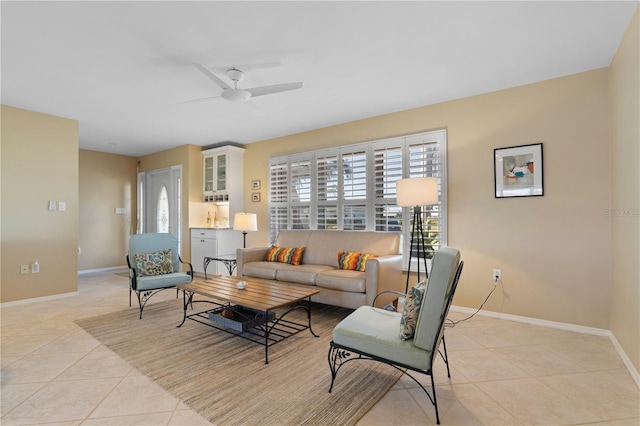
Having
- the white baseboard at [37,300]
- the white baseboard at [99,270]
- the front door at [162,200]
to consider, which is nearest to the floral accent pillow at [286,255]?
the front door at [162,200]

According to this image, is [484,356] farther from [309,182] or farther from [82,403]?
[309,182]

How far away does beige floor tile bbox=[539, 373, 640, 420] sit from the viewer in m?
1.85

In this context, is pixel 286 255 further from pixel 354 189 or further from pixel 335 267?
pixel 354 189

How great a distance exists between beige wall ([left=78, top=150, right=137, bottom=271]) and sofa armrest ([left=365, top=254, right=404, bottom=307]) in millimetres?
6423

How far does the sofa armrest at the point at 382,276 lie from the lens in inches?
129

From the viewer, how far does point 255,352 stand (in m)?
2.67

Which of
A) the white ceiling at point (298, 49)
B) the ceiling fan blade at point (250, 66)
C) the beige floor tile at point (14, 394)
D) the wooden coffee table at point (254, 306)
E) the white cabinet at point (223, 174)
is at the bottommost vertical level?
the beige floor tile at point (14, 394)

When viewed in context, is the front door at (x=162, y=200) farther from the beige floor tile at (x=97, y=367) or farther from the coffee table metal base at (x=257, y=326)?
the beige floor tile at (x=97, y=367)

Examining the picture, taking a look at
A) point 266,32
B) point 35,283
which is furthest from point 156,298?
point 266,32

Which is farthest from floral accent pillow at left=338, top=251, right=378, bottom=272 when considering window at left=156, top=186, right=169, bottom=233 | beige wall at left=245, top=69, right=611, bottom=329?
window at left=156, top=186, right=169, bottom=233

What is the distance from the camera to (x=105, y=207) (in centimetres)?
698

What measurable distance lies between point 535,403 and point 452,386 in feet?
1.56

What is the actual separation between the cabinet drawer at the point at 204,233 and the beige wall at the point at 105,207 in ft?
7.90

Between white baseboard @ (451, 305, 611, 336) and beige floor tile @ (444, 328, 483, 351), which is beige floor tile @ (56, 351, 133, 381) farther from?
white baseboard @ (451, 305, 611, 336)
